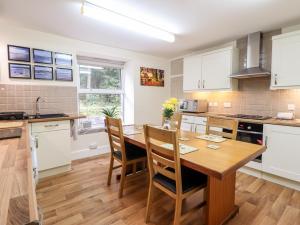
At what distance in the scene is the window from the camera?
11.8 ft

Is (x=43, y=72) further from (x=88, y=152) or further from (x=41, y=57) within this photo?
(x=88, y=152)

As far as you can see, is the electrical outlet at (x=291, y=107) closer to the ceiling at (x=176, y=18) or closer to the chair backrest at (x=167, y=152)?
the ceiling at (x=176, y=18)

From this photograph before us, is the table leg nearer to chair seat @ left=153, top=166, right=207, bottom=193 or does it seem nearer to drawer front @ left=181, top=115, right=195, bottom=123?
chair seat @ left=153, top=166, right=207, bottom=193

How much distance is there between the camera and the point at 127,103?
4172mm

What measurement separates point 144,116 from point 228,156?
3.00 metres

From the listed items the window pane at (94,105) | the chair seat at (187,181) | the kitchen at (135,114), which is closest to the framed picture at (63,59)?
the kitchen at (135,114)

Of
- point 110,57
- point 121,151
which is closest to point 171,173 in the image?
point 121,151

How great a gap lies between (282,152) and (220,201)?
140 centimetres

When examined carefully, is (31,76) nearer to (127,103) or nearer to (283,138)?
(127,103)

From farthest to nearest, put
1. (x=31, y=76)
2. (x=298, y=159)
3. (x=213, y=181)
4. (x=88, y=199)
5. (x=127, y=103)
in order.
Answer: (x=127, y=103) < (x=31, y=76) < (x=298, y=159) < (x=88, y=199) < (x=213, y=181)

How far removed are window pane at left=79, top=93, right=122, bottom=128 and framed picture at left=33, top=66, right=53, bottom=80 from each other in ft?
2.50

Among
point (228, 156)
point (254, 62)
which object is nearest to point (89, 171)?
point (228, 156)

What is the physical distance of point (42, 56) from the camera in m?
2.83

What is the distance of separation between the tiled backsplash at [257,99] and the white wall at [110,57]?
1.54 meters
